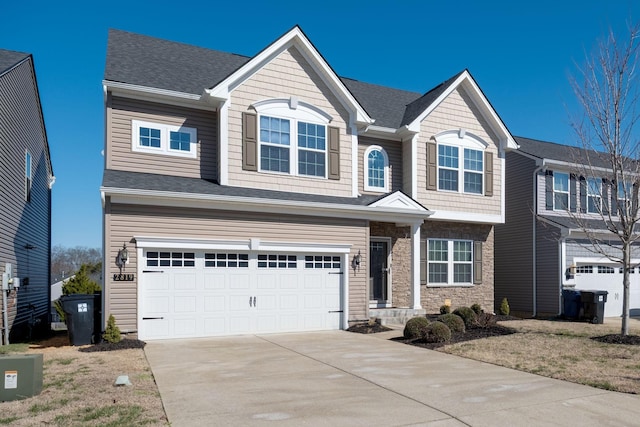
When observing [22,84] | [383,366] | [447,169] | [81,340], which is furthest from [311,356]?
[22,84]

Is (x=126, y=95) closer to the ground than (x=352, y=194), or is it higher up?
higher up

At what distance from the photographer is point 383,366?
875 cm

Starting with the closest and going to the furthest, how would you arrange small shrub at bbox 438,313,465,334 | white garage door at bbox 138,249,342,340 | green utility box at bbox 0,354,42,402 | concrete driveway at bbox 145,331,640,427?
concrete driveway at bbox 145,331,640,427
green utility box at bbox 0,354,42,402
white garage door at bbox 138,249,342,340
small shrub at bbox 438,313,465,334

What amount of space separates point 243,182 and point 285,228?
164 cm

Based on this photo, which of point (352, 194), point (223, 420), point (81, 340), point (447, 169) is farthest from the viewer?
point (447, 169)

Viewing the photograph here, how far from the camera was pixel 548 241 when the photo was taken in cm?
1848

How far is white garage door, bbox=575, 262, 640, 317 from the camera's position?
18.8 m

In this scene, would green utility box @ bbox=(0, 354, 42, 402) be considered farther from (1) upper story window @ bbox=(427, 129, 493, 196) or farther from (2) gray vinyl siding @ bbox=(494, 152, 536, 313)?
(2) gray vinyl siding @ bbox=(494, 152, 536, 313)

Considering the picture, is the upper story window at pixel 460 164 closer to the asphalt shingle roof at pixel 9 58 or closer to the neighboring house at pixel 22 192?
the neighboring house at pixel 22 192

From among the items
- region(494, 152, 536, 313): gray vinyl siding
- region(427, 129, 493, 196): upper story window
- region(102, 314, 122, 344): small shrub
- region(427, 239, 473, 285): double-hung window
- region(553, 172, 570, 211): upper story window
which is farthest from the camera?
region(553, 172, 570, 211): upper story window

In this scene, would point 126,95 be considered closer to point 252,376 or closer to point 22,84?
point 22,84

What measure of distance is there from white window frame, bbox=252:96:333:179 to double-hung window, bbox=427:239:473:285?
17.1 feet

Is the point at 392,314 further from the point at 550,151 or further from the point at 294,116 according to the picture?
the point at 550,151

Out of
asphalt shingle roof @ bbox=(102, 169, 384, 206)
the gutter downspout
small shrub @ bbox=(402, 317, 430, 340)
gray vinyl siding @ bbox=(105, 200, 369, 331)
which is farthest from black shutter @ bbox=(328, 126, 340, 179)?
the gutter downspout
